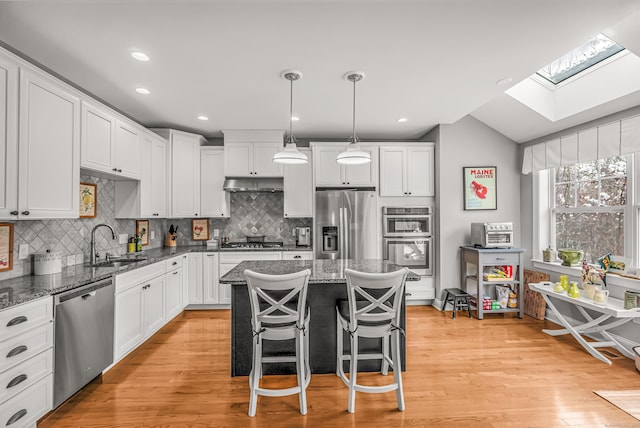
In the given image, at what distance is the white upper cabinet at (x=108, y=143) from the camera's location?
2.68 meters

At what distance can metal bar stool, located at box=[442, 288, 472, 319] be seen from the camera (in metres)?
4.01

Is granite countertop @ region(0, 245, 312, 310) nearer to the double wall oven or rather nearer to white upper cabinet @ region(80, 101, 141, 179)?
white upper cabinet @ region(80, 101, 141, 179)

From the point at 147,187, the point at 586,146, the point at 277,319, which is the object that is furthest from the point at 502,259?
the point at 147,187

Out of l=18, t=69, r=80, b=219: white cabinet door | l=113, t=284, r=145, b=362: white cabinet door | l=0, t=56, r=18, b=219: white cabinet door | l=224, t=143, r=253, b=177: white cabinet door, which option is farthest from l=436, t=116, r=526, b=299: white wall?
l=0, t=56, r=18, b=219: white cabinet door

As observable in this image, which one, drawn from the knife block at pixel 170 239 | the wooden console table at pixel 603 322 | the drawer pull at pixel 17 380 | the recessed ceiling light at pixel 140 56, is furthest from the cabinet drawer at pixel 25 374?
the wooden console table at pixel 603 322

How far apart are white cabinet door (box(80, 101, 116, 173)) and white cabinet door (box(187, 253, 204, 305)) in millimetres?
1647

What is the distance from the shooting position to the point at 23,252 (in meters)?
2.40

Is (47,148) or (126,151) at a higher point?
(126,151)

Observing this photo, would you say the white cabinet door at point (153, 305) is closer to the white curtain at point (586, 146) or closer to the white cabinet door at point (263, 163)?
the white cabinet door at point (263, 163)

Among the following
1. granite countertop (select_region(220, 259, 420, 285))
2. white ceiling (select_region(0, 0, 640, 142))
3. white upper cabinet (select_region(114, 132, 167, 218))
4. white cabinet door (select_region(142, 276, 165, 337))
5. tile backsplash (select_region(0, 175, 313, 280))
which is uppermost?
white ceiling (select_region(0, 0, 640, 142))

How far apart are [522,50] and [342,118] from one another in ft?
6.80

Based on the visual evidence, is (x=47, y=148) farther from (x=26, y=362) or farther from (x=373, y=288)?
(x=373, y=288)

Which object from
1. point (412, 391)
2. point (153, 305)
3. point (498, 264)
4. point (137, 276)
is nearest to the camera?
point (412, 391)

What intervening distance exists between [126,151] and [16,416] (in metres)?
2.45
